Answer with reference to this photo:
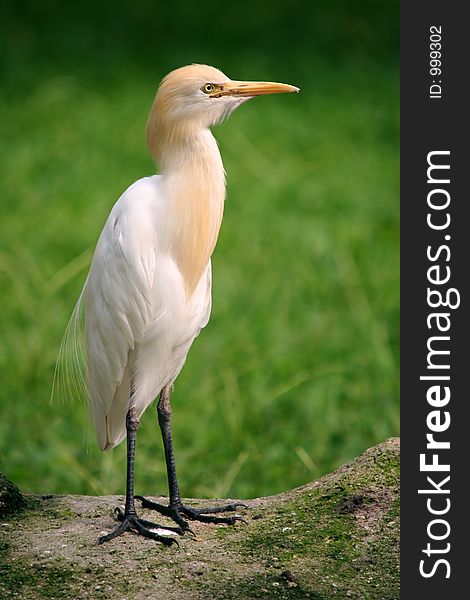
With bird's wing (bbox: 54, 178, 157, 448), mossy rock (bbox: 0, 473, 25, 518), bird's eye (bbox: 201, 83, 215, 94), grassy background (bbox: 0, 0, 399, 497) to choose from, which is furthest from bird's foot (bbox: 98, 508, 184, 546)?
bird's eye (bbox: 201, 83, 215, 94)

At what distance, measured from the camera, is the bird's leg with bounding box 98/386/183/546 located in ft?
9.32

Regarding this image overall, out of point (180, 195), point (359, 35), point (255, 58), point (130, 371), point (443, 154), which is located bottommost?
point (130, 371)

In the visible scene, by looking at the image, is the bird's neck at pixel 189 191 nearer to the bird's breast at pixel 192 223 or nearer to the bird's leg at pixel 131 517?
the bird's breast at pixel 192 223

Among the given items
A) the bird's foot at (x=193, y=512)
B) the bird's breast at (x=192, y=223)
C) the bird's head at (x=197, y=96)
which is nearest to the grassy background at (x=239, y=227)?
the bird's foot at (x=193, y=512)

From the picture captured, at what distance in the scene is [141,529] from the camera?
287 centimetres

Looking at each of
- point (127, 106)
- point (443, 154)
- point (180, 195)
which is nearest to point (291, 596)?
point (180, 195)

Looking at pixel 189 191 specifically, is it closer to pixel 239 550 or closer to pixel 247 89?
pixel 247 89

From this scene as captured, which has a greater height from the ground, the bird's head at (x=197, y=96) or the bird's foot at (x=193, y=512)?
the bird's head at (x=197, y=96)

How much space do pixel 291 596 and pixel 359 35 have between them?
755cm

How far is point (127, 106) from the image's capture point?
807 cm

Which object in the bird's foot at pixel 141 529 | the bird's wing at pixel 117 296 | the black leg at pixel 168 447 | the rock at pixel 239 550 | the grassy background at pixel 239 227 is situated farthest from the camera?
the grassy background at pixel 239 227

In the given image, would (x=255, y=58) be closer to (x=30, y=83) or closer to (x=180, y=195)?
(x=30, y=83)

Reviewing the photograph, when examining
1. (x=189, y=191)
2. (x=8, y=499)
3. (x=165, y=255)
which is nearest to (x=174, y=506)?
A: (x=8, y=499)

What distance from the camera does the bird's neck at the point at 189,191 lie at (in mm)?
2988
